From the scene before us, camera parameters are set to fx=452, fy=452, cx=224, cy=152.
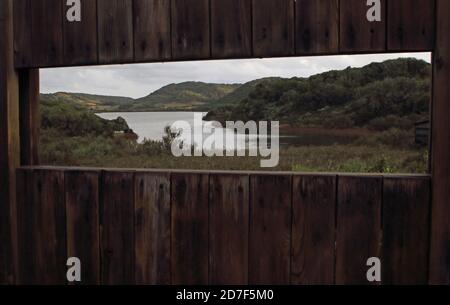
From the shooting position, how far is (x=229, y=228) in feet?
6.99

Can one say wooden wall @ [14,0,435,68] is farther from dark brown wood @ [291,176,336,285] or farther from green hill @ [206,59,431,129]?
green hill @ [206,59,431,129]

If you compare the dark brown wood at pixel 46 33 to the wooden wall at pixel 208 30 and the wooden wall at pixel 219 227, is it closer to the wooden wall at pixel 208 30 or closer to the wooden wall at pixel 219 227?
the wooden wall at pixel 208 30

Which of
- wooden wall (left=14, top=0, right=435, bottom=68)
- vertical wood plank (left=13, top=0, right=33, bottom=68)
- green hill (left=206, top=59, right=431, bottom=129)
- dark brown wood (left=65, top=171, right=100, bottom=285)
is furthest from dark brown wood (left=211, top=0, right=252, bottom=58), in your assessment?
green hill (left=206, top=59, right=431, bottom=129)

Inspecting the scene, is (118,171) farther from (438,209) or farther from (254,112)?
(254,112)

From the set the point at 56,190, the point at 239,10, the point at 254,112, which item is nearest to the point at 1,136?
the point at 56,190

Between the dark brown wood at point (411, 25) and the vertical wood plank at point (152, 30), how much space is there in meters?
1.01

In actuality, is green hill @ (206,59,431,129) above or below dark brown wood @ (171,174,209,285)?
above

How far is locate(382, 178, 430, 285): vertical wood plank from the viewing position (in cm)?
194

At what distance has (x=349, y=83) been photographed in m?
32.6

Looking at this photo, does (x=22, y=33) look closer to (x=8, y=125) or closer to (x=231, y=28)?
(x=8, y=125)

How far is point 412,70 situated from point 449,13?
3201 centimetres

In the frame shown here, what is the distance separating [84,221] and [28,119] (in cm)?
64

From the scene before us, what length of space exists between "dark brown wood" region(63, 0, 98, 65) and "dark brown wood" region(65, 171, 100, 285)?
22.7 inches

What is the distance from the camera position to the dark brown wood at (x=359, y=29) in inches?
76.1
